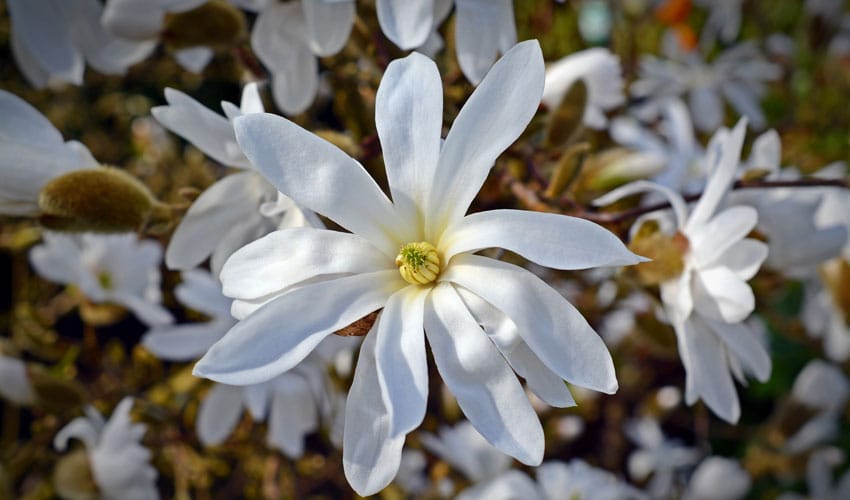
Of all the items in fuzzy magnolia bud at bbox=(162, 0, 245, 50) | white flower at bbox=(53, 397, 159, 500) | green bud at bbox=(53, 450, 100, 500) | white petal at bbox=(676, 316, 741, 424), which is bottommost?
green bud at bbox=(53, 450, 100, 500)

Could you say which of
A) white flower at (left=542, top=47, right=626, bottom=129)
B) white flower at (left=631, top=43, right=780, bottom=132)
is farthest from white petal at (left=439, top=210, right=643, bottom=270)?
white flower at (left=631, top=43, right=780, bottom=132)

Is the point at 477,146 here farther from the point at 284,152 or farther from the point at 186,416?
the point at 186,416

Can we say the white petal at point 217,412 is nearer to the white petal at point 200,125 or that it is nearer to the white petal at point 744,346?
the white petal at point 200,125

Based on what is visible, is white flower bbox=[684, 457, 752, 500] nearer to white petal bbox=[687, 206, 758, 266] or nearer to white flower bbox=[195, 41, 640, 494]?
white petal bbox=[687, 206, 758, 266]

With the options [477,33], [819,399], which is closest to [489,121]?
[477,33]

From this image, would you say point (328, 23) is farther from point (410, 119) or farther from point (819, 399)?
point (819, 399)

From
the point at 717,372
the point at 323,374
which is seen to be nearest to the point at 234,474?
the point at 323,374
